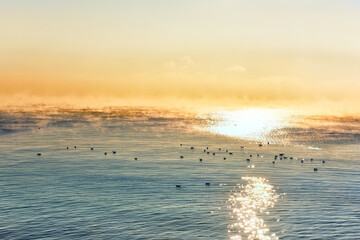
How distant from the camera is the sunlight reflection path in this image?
61375 millimetres

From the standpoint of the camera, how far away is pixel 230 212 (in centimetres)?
7131

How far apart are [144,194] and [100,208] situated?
12870mm

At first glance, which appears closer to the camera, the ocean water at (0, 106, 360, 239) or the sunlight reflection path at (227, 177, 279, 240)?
the sunlight reflection path at (227, 177, 279, 240)

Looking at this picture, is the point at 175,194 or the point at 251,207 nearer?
the point at 251,207

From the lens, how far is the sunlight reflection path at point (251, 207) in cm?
6138

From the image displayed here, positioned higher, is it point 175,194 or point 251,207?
point 175,194

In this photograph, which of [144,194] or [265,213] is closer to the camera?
[265,213]

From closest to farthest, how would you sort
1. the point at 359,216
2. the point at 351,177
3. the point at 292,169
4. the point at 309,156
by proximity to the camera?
the point at 359,216 < the point at 351,177 < the point at 292,169 < the point at 309,156

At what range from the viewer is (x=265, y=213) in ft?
234

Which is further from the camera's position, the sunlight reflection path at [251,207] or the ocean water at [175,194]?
the ocean water at [175,194]

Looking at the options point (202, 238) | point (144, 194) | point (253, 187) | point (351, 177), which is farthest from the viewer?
point (351, 177)

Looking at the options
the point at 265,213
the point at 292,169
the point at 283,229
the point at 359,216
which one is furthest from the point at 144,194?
the point at 292,169

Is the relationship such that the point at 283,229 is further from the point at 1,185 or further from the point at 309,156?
the point at 309,156

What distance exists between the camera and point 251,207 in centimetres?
7506
